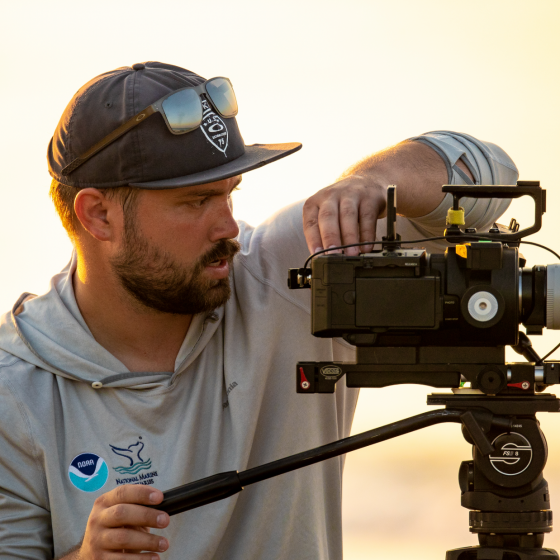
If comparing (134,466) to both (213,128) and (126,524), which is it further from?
(213,128)

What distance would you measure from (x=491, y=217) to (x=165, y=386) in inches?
30.9

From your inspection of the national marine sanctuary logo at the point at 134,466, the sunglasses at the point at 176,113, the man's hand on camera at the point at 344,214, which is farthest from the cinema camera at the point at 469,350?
the sunglasses at the point at 176,113

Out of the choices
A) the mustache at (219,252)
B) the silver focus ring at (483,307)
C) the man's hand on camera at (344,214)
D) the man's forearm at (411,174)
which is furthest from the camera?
the mustache at (219,252)

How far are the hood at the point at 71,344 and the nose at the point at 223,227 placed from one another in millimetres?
208

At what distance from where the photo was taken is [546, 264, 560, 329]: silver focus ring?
119 cm

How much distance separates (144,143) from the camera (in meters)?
1.63

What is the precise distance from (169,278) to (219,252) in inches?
4.7

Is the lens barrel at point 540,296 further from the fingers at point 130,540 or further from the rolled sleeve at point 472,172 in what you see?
the fingers at point 130,540

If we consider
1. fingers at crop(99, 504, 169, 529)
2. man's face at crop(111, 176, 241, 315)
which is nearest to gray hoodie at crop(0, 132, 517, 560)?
man's face at crop(111, 176, 241, 315)

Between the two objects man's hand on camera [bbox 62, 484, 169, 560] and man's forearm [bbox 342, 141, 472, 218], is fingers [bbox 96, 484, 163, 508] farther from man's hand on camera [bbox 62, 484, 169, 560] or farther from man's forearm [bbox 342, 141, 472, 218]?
man's forearm [bbox 342, 141, 472, 218]

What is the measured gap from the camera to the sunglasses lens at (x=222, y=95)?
170 cm

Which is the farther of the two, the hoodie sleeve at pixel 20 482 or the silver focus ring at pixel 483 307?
the hoodie sleeve at pixel 20 482

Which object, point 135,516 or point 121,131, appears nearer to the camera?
point 135,516

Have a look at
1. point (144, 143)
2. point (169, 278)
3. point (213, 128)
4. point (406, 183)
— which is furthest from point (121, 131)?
point (406, 183)
